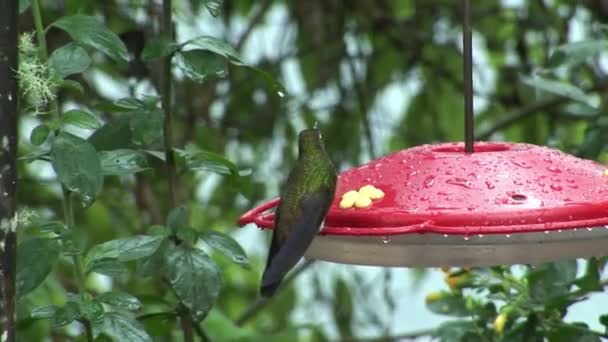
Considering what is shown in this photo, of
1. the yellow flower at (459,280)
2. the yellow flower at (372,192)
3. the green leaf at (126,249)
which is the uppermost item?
the yellow flower at (372,192)

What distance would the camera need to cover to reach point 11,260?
63.8 inches

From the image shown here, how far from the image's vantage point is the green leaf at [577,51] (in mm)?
2746

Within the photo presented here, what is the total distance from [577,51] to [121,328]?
1.23m

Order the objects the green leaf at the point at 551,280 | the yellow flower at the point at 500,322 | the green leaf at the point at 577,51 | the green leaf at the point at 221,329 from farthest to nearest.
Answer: the green leaf at the point at 221,329 < the green leaf at the point at 577,51 < the green leaf at the point at 551,280 < the yellow flower at the point at 500,322

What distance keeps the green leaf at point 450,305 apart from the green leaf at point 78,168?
0.92 metres

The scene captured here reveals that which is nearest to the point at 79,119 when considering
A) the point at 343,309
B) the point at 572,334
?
the point at 572,334

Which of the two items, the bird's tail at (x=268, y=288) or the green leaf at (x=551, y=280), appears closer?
the bird's tail at (x=268, y=288)

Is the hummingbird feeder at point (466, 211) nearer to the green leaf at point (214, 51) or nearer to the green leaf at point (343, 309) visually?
the green leaf at point (214, 51)

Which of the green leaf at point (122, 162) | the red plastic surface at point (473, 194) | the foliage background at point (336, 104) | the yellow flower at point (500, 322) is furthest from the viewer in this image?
the foliage background at point (336, 104)

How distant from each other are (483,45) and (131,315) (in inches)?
119

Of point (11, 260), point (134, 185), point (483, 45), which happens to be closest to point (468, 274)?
point (11, 260)

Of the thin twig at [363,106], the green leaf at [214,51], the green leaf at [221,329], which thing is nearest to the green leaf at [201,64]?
the green leaf at [214,51]

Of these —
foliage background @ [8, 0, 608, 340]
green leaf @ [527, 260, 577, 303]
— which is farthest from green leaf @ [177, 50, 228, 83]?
foliage background @ [8, 0, 608, 340]

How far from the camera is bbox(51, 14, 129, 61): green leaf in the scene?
6.47 feet
